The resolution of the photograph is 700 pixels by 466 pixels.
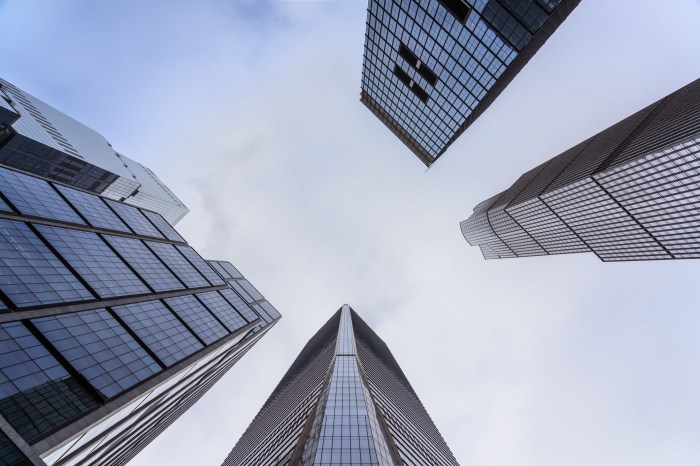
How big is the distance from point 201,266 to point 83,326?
4085cm

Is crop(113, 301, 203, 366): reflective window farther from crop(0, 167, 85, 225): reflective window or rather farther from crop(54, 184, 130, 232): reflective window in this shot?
crop(54, 184, 130, 232): reflective window

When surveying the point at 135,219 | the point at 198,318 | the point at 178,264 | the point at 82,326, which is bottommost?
the point at 82,326

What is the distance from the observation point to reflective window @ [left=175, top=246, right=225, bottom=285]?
7231cm

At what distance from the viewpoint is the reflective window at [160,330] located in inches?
1569

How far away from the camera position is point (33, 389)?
2573cm

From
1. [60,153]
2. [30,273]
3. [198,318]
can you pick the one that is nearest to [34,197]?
[30,273]

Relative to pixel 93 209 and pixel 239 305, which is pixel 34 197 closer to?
pixel 93 209

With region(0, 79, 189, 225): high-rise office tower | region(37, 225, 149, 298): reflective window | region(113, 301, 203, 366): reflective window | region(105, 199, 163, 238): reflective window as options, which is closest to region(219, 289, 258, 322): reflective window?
region(105, 199, 163, 238): reflective window

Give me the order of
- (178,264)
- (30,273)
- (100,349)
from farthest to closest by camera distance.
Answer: (178,264)
(30,273)
(100,349)

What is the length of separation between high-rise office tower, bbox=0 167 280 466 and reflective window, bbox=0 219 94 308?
0.12m

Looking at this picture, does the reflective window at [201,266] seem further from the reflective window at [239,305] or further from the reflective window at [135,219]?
the reflective window at [135,219]

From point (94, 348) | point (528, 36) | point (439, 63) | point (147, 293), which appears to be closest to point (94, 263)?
point (147, 293)

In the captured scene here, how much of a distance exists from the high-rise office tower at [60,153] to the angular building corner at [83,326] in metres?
30.8

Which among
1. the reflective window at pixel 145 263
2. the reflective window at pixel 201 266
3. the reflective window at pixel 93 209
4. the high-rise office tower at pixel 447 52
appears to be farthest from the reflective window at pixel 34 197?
the high-rise office tower at pixel 447 52
